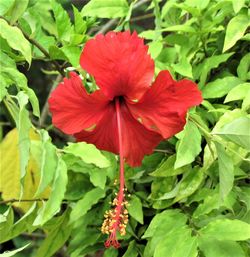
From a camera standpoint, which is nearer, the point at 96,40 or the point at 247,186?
the point at 96,40

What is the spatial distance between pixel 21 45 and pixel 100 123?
0.11 m

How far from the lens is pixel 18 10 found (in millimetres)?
617

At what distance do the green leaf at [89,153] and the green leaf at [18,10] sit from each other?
14 centimetres

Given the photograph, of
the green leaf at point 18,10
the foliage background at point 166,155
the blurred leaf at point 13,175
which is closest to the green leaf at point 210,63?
the foliage background at point 166,155

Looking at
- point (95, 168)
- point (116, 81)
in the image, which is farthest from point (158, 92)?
point (95, 168)

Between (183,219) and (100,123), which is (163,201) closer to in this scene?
(183,219)

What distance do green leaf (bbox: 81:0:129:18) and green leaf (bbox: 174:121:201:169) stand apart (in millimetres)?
199

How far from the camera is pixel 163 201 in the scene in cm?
70

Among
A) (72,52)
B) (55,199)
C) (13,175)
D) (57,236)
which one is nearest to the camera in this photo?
(55,199)

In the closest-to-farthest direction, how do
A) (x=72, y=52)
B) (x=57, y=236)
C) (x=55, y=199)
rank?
1. (x=55, y=199)
2. (x=72, y=52)
3. (x=57, y=236)

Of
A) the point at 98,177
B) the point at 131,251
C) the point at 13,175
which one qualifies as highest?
the point at 98,177

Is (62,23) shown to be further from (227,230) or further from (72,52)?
(227,230)

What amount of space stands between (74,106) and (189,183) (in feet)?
0.54

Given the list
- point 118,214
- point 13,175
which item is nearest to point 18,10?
point 118,214
